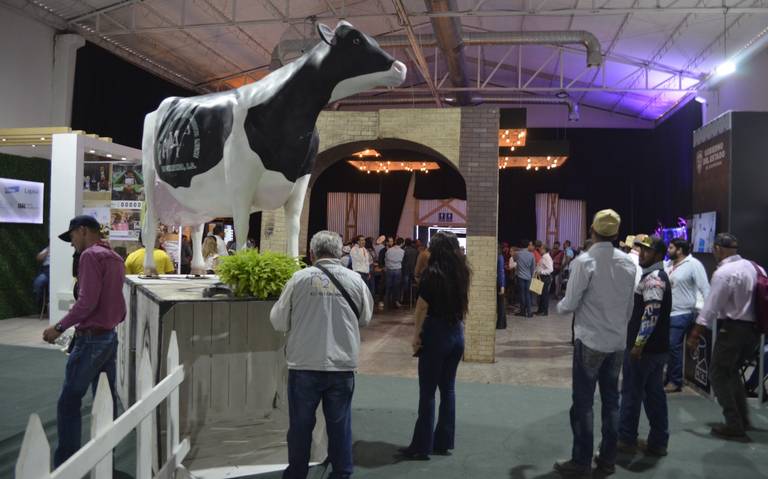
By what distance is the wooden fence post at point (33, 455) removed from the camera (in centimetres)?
151

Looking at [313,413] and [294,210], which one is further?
[294,210]

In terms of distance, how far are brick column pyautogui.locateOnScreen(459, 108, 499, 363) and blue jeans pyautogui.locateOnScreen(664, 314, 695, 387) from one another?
194cm

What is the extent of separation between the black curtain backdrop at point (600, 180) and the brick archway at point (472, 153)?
10.7 meters

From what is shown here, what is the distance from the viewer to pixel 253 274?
10.1 ft

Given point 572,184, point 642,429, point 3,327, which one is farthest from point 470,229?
point 572,184

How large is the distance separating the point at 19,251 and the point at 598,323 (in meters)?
9.89

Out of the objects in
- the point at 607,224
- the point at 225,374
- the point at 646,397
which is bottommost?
the point at 646,397

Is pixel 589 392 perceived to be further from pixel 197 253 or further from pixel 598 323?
pixel 197 253

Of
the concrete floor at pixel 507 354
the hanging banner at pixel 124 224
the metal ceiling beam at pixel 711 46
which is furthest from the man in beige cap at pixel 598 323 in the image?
the metal ceiling beam at pixel 711 46

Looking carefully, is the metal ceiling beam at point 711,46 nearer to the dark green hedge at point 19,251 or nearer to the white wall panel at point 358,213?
the white wall panel at point 358,213

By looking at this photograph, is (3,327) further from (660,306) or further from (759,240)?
(759,240)

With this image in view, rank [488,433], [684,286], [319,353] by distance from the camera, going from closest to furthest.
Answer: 1. [319,353]
2. [488,433]
3. [684,286]

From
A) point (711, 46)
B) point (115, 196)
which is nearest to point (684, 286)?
point (115, 196)

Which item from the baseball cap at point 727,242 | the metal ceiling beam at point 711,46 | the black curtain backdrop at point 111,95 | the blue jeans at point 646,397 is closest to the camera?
the blue jeans at point 646,397
